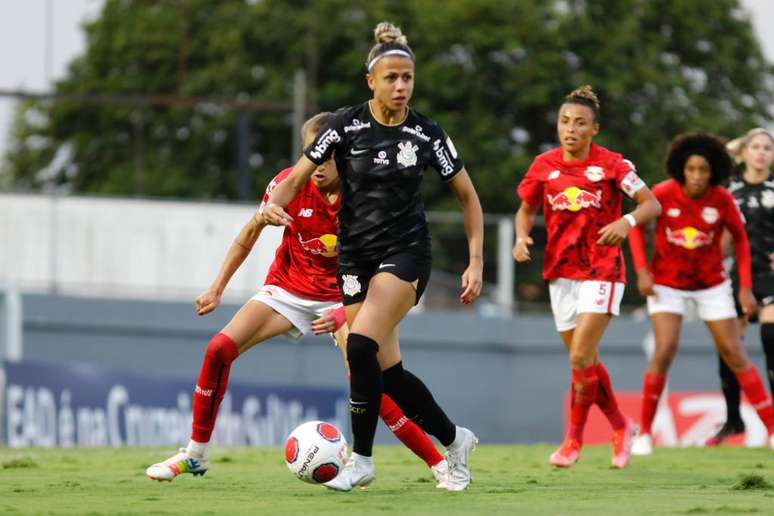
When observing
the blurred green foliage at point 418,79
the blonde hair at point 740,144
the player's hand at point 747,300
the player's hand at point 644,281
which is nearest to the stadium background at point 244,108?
the blurred green foliage at point 418,79

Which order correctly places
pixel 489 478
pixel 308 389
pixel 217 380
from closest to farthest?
1. pixel 217 380
2. pixel 489 478
3. pixel 308 389

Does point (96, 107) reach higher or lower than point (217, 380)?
higher

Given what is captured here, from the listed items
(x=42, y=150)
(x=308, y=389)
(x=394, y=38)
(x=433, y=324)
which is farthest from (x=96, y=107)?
(x=394, y=38)

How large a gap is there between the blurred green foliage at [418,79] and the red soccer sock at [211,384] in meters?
26.3

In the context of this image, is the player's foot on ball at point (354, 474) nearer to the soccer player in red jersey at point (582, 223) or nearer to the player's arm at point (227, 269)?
the player's arm at point (227, 269)

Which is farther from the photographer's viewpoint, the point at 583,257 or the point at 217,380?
the point at 583,257

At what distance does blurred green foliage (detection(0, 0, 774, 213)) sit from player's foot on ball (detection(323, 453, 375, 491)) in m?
26.8

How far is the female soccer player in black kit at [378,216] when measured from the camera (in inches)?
322

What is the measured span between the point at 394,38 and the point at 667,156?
4232mm

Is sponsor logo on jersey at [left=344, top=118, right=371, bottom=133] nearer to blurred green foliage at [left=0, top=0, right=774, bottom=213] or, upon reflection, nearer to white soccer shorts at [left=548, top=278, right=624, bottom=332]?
white soccer shorts at [left=548, top=278, right=624, bottom=332]

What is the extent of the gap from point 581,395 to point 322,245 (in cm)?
239

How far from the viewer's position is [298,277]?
368 inches

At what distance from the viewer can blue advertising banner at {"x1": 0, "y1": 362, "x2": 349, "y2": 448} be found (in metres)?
18.5

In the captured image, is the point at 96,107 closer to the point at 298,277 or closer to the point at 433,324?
the point at 433,324
